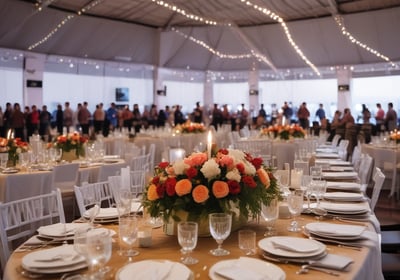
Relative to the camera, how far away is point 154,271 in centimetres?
188

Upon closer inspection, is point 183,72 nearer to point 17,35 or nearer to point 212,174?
point 17,35

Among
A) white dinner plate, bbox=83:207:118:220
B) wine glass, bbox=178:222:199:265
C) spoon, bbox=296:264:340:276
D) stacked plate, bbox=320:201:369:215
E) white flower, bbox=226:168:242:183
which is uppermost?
white flower, bbox=226:168:242:183

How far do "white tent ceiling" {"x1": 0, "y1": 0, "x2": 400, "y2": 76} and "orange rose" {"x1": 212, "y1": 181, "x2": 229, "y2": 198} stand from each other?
1384cm

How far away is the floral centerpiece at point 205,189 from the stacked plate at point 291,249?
0.86 feet

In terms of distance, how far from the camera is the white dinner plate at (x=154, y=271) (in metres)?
1.83

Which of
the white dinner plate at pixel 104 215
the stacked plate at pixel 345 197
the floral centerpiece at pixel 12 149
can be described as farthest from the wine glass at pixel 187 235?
the floral centerpiece at pixel 12 149

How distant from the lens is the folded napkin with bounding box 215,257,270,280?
1.84 m

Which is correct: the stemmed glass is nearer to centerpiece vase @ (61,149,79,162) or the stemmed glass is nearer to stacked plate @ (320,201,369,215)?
stacked plate @ (320,201,369,215)

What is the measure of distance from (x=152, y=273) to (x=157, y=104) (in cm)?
2086

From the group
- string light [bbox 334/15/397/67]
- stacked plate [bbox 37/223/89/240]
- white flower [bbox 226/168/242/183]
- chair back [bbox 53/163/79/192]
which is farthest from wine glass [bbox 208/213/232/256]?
string light [bbox 334/15/397/67]

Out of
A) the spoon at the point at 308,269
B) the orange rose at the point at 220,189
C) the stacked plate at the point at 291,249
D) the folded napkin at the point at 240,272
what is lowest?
the spoon at the point at 308,269

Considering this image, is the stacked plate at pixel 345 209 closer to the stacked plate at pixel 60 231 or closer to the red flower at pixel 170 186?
the red flower at pixel 170 186

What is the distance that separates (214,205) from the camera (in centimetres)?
244

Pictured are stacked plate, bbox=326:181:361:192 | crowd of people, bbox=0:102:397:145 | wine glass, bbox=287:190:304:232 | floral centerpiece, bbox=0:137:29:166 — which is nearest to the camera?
wine glass, bbox=287:190:304:232
